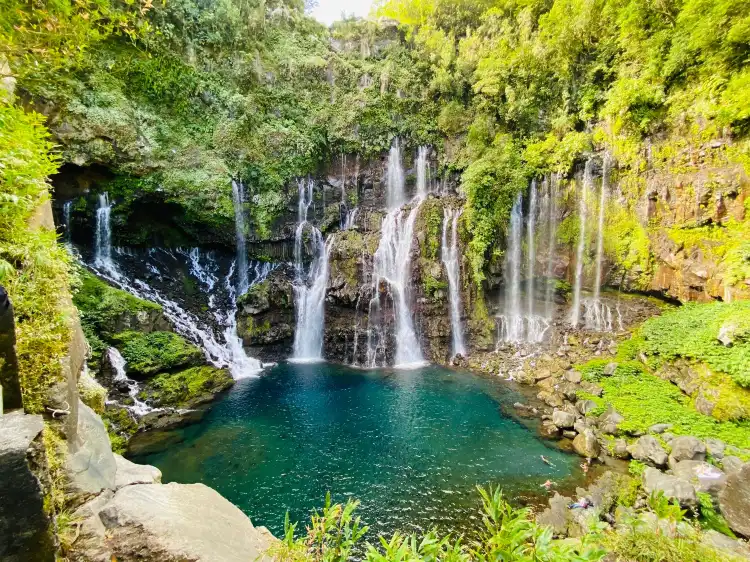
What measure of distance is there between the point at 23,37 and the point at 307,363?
17.0 meters

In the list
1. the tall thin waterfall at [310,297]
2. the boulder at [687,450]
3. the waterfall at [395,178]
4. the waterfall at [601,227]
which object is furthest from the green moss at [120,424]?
the waterfall at [601,227]

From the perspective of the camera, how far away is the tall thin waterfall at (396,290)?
1986 cm

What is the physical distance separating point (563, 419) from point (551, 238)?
37.9 ft

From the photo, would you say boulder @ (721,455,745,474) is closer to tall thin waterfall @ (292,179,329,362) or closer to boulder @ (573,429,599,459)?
boulder @ (573,429,599,459)

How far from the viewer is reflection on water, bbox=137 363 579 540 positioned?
28.3 feet

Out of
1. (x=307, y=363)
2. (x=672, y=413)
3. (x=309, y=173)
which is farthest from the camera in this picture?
(x=309, y=173)

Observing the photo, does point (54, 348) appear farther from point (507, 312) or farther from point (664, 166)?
point (664, 166)

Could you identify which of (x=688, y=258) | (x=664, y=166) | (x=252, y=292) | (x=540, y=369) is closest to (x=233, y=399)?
(x=252, y=292)

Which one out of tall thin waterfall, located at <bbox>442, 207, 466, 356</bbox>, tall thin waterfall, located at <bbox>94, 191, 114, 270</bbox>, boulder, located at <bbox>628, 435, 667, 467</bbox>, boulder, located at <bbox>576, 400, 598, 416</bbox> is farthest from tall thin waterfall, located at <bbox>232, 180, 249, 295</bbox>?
boulder, located at <bbox>628, 435, 667, 467</bbox>

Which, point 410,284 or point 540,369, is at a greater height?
point 410,284

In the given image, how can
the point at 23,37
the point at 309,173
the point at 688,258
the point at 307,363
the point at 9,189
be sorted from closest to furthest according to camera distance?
the point at 9,189, the point at 23,37, the point at 688,258, the point at 307,363, the point at 309,173

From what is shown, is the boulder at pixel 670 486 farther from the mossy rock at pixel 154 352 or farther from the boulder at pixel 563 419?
the mossy rock at pixel 154 352

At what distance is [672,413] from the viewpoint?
36.8ft

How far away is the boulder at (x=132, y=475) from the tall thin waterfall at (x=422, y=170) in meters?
22.9
